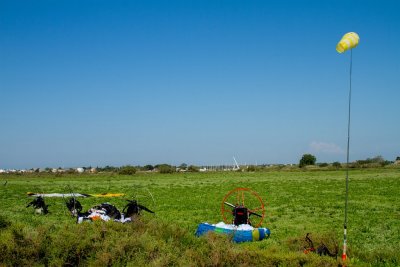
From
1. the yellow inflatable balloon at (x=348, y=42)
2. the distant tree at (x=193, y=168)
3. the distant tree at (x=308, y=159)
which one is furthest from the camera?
the distant tree at (x=308, y=159)

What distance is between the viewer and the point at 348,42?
9.66m

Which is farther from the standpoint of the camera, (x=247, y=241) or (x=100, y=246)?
(x=247, y=241)

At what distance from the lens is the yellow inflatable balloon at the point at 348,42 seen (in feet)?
31.7

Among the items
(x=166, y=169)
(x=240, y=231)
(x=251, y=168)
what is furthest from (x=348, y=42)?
(x=251, y=168)

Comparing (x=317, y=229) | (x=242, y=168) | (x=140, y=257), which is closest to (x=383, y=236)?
(x=317, y=229)

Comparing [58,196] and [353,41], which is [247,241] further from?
[58,196]

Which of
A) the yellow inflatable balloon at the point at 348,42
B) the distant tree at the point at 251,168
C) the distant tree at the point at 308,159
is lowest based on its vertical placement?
the distant tree at the point at 251,168

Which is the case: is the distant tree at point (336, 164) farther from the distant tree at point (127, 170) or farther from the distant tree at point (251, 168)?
the distant tree at point (127, 170)

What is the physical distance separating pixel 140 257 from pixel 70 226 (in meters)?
2.31

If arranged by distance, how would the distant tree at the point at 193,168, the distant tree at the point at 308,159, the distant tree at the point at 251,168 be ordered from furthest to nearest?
the distant tree at the point at 308,159 < the distant tree at the point at 193,168 < the distant tree at the point at 251,168

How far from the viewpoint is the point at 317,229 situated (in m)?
17.2

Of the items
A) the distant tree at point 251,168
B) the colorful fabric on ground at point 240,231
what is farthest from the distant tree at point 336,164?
the colorful fabric on ground at point 240,231

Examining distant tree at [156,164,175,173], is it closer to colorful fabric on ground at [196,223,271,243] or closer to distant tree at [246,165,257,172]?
distant tree at [246,165,257,172]

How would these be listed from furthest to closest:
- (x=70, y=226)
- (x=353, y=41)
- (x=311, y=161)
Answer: (x=311, y=161), (x=70, y=226), (x=353, y=41)
